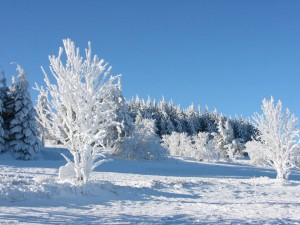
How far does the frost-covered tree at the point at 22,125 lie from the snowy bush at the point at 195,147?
1976cm

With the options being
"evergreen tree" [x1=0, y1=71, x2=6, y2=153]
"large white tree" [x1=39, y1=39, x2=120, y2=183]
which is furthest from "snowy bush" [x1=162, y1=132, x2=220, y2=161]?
"large white tree" [x1=39, y1=39, x2=120, y2=183]

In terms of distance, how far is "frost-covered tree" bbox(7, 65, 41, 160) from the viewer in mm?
38094

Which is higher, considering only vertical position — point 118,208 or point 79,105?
point 79,105

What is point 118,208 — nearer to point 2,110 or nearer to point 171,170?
point 171,170

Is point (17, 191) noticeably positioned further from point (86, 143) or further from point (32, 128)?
point (32, 128)

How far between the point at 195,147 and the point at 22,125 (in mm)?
35254

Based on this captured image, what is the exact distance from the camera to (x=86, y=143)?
54.4 feet

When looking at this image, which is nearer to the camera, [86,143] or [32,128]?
[86,143]

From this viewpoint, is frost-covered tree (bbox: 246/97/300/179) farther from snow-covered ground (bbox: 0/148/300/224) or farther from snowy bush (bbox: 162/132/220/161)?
snowy bush (bbox: 162/132/220/161)

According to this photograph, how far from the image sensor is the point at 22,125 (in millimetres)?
39438

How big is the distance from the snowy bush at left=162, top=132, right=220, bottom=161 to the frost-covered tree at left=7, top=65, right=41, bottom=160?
19762mm

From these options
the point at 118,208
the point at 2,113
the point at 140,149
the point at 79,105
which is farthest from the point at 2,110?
the point at 118,208

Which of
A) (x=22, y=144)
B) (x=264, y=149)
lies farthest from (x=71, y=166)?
(x=22, y=144)

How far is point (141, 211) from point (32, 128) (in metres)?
30.3
